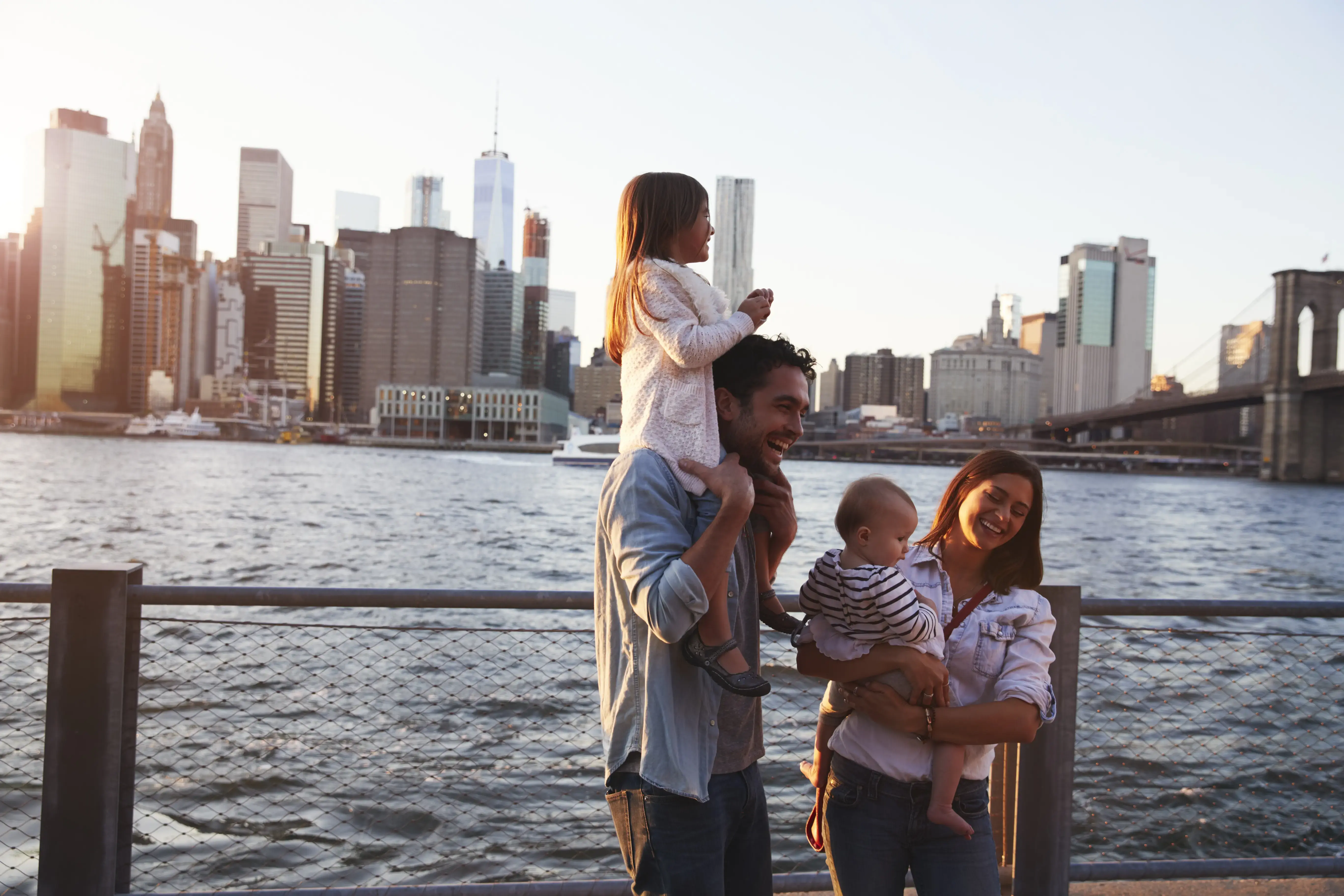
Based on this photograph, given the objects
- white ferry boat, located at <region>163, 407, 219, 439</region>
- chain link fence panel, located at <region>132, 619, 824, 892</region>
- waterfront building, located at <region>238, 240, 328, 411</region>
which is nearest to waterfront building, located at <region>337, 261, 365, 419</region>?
waterfront building, located at <region>238, 240, 328, 411</region>

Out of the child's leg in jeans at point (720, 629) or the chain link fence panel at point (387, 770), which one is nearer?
the child's leg in jeans at point (720, 629)

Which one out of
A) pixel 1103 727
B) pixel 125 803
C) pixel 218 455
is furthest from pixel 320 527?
pixel 218 455

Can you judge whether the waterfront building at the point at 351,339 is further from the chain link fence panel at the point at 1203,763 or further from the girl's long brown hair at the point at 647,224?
the girl's long brown hair at the point at 647,224

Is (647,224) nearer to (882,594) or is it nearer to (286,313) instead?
(882,594)

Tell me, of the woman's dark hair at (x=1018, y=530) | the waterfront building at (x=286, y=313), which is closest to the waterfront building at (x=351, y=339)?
the waterfront building at (x=286, y=313)

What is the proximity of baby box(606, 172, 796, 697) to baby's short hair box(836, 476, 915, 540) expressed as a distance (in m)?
0.16

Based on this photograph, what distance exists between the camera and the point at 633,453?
1.66 metres

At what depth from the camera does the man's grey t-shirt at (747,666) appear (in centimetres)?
173

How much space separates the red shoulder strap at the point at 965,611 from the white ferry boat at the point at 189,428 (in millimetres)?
139671

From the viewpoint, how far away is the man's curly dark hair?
71.2 inches

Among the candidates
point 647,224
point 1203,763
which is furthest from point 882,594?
point 1203,763

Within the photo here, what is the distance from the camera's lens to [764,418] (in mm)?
1797

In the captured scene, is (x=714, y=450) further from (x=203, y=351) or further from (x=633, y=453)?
(x=203, y=351)

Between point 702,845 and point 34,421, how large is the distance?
15647 centimetres
